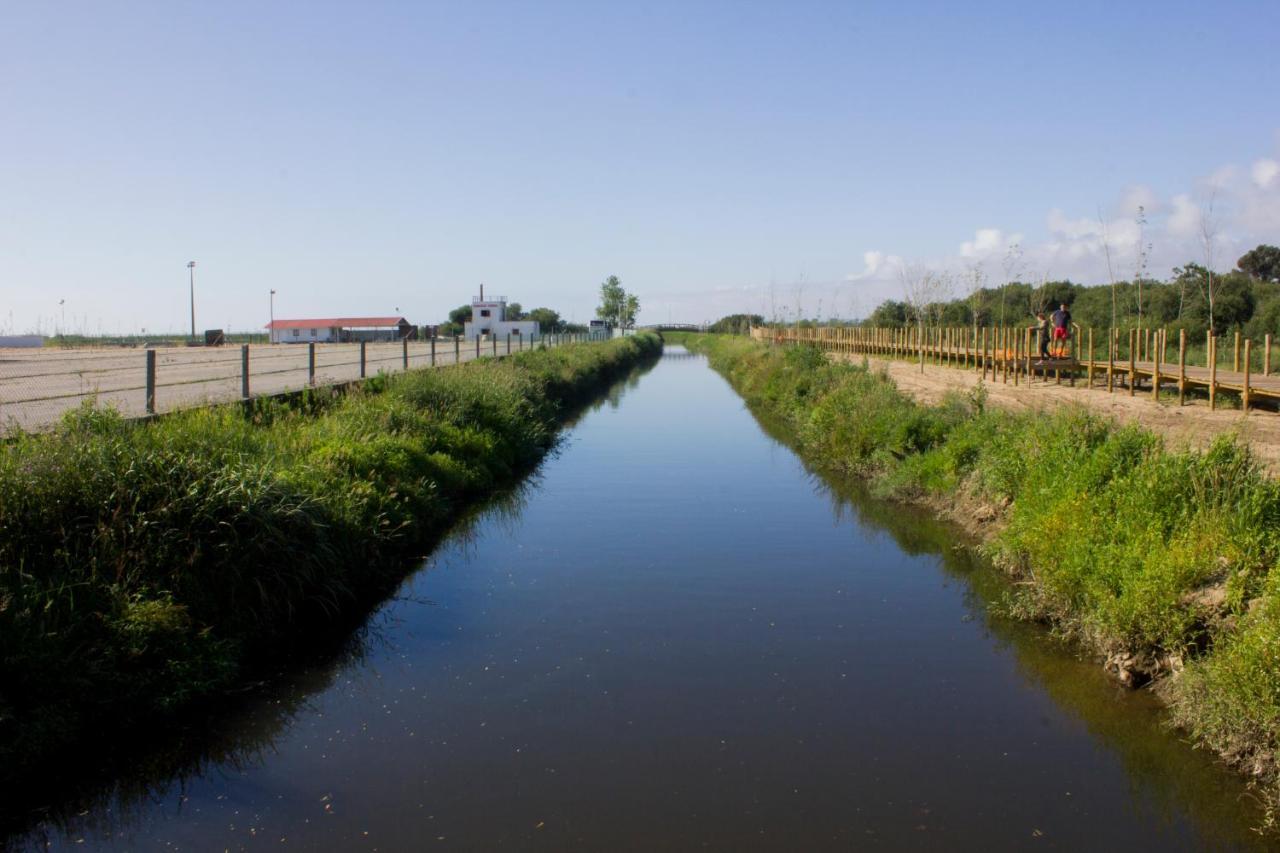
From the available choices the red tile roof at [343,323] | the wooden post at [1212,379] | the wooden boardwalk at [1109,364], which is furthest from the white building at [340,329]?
the wooden post at [1212,379]

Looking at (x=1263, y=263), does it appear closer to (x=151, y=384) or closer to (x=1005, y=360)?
(x=1005, y=360)

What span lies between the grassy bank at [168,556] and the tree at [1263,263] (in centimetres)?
6007

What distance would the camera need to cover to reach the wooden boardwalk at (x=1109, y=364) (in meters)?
16.8

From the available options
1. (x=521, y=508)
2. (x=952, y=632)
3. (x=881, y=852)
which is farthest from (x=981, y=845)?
(x=521, y=508)

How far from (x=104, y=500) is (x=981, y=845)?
20.2 feet

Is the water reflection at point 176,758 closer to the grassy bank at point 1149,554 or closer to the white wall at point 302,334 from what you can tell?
the grassy bank at point 1149,554

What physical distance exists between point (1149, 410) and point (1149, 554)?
1092 cm

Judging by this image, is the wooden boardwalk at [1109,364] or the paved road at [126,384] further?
the wooden boardwalk at [1109,364]

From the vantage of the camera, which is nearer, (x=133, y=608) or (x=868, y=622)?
(x=133, y=608)

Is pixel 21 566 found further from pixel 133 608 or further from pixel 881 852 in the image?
pixel 881 852

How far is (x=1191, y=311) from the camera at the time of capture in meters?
35.4

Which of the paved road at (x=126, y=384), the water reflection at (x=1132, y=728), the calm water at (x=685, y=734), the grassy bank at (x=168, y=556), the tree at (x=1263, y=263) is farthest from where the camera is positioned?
the tree at (x=1263, y=263)

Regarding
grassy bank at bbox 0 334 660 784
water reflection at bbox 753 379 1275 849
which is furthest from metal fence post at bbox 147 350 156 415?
water reflection at bbox 753 379 1275 849

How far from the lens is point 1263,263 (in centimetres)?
5775
